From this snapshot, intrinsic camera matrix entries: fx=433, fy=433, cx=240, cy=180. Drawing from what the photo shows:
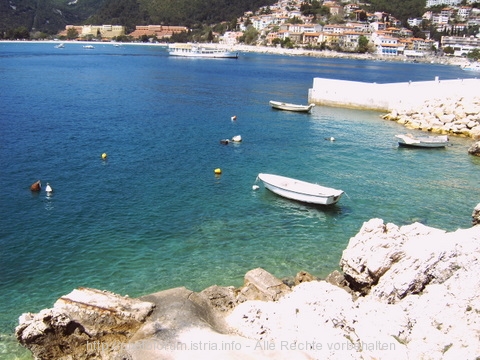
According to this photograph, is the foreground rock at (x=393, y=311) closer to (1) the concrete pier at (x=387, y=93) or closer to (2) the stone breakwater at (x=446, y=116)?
(2) the stone breakwater at (x=446, y=116)

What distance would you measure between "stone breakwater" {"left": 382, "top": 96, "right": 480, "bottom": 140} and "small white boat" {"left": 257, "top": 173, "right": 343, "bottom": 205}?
2138 centimetres

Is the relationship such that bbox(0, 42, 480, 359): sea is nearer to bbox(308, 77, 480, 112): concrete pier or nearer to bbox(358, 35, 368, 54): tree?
bbox(308, 77, 480, 112): concrete pier

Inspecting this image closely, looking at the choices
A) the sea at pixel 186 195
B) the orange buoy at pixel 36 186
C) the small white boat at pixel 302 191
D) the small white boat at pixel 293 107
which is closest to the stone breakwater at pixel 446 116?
Result: the sea at pixel 186 195

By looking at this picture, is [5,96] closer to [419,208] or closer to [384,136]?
[384,136]

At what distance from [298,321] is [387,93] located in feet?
134

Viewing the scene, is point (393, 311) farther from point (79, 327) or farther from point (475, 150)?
point (475, 150)

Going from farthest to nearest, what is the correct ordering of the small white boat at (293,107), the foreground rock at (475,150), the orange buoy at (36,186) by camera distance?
the small white boat at (293,107), the foreground rock at (475,150), the orange buoy at (36,186)

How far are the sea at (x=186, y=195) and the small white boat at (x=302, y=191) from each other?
426mm

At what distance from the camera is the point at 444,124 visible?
127 ft

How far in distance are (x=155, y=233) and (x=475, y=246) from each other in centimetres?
1231

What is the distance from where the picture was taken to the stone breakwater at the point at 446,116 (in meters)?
37.6

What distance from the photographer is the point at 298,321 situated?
34.7 ft

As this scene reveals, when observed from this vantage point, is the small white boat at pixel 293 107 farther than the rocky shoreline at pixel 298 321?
Yes

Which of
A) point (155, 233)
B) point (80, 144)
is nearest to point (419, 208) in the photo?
point (155, 233)
